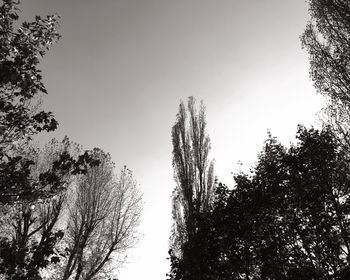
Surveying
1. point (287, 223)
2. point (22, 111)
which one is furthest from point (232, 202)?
point (22, 111)

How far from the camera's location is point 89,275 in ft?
40.7

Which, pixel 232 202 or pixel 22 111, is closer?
pixel 22 111

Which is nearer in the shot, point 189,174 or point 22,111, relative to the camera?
point 22,111

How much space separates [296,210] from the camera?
896 centimetres

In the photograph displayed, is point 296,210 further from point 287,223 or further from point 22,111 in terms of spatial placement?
point 22,111

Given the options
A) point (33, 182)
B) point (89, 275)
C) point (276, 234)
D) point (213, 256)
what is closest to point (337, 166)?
point (276, 234)

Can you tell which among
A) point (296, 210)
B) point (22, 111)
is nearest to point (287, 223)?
point (296, 210)

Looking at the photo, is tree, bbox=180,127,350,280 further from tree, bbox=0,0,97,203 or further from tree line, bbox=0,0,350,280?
tree, bbox=0,0,97,203

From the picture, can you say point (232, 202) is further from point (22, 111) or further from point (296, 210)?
point (22, 111)

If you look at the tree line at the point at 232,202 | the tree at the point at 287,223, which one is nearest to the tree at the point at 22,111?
the tree line at the point at 232,202

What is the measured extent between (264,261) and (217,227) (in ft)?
5.80

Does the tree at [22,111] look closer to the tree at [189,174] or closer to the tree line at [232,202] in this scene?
the tree line at [232,202]

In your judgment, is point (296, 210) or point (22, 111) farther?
point (296, 210)

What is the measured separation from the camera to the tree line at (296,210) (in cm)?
821
